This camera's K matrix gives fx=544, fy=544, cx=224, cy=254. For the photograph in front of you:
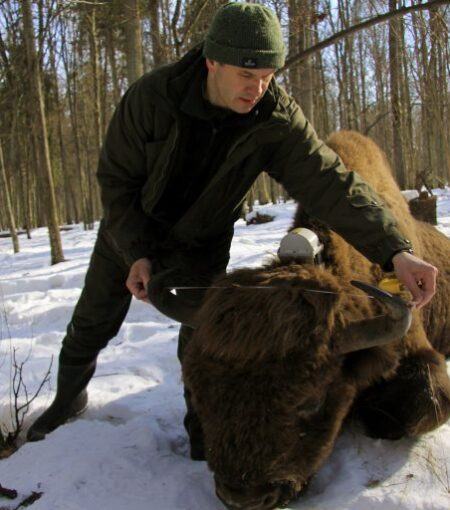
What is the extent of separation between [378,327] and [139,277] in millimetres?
1230

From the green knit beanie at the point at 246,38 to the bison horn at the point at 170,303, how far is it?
41.6 inches

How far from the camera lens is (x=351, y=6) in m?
20.7

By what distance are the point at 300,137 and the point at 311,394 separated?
1.32 metres

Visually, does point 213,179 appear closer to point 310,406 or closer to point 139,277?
point 139,277

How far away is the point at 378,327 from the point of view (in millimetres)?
2195

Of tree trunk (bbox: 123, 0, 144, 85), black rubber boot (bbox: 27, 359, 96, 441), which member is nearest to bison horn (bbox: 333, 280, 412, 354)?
black rubber boot (bbox: 27, 359, 96, 441)

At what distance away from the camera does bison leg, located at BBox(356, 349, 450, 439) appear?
273 centimetres

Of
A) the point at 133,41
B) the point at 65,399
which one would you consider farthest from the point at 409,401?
the point at 133,41

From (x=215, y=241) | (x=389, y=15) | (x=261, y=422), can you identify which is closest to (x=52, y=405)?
(x=215, y=241)

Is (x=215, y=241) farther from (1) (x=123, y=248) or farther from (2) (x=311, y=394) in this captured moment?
(2) (x=311, y=394)

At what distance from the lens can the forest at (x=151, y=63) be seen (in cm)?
840

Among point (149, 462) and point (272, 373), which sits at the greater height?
point (272, 373)

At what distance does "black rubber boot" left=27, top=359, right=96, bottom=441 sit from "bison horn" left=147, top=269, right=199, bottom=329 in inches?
48.1

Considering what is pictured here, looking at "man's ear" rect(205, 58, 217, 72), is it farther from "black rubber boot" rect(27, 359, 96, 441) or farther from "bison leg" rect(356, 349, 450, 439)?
"black rubber boot" rect(27, 359, 96, 441)
